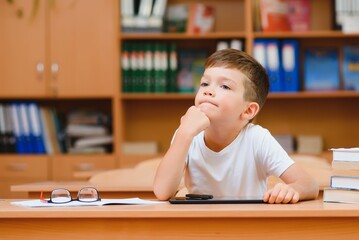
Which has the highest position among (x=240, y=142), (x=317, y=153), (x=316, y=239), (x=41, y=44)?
(x=41, y=44)

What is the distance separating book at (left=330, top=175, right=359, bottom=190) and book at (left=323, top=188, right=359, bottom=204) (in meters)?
0.01

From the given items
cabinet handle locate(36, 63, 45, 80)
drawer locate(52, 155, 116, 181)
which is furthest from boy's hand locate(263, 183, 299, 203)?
cabinet handle locate(36, 63, 45, 80)

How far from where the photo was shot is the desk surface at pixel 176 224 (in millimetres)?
1561

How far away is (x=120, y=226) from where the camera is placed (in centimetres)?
158

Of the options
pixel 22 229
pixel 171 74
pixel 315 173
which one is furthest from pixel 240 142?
pixel 171 74

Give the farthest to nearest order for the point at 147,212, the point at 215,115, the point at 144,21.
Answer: the point at 144,21 → the point at 215,115 → the point at 147,212

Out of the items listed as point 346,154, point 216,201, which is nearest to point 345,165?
point 346,154

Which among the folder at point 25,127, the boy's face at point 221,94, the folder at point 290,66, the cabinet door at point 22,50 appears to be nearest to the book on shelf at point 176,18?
the folder at point 290,66

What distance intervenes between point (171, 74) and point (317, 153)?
1.15 metres

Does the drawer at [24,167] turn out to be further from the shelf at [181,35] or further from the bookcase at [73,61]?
the shelf at [181,35]

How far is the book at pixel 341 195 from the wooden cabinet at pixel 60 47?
128 inches

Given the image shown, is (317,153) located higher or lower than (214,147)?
lower

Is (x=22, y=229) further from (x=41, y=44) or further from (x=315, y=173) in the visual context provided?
(x=41, y=44)

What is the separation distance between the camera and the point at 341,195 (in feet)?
5.73
